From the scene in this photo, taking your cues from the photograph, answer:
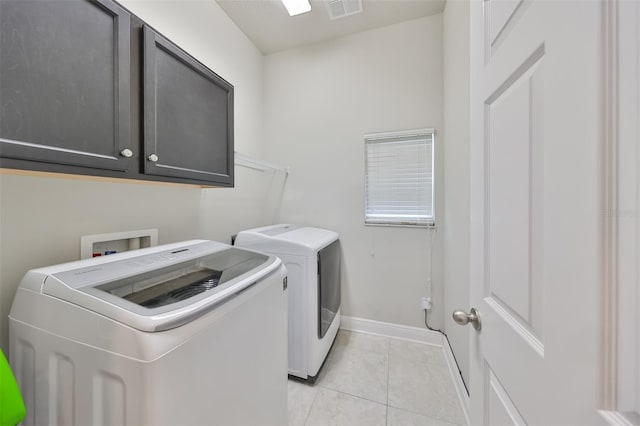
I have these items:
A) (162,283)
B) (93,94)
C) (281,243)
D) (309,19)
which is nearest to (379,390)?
(281,243)

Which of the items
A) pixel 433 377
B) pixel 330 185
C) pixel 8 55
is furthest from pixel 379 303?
pixel 8 55

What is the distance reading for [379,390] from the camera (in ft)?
5.29

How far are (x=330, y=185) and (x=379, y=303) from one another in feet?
4.17

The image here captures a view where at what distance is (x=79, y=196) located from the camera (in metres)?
1.08

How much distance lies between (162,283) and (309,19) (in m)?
Result: 2.41

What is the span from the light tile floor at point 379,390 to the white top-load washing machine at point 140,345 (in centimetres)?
64

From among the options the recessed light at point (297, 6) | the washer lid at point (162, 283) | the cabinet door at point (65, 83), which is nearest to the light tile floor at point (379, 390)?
the washer lid at point (162, 283)

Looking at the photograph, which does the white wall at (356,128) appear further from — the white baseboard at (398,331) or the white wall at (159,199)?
the white wall at (159,199)

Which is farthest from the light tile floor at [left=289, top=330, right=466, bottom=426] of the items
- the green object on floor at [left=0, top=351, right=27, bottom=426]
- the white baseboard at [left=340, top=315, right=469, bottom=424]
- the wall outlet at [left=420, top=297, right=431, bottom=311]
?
the green object on floor at [left=0, top=351, right=27, bottom=426]

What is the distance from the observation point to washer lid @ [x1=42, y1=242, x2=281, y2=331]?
0.62 m

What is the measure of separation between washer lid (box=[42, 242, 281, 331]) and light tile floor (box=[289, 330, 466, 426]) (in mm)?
1076

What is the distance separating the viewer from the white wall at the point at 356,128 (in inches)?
84.0

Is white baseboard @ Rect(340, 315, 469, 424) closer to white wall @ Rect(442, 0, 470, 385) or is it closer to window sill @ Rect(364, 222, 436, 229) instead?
white wall @ Rect(442, 0, 470, 385)

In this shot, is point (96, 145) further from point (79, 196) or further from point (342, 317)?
point (342, 317)
